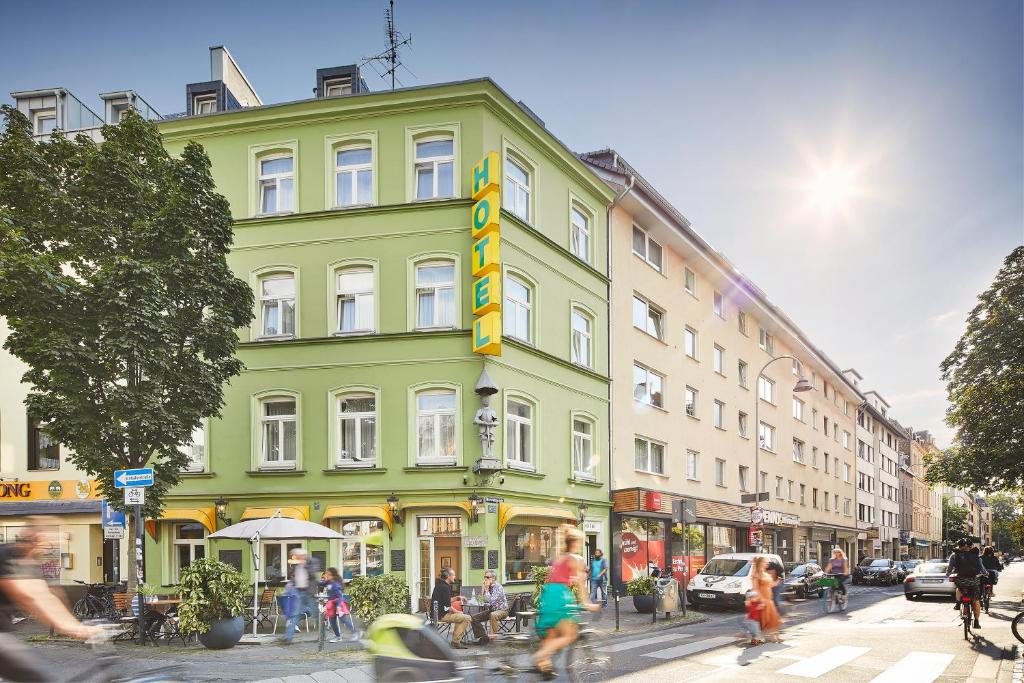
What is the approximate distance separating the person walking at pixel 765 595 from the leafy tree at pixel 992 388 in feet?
72.6

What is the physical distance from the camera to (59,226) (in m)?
17.3

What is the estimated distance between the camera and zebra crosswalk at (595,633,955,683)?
37.2 ft

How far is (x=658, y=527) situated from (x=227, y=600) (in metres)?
19.1

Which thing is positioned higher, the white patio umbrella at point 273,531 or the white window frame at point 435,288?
the white window frame at point 435,288

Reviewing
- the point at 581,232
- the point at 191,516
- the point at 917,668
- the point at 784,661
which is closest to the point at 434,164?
the point at 581,232

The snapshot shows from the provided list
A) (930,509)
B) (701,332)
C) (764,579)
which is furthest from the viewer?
(930,509)

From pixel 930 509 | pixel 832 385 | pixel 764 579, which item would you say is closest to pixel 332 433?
pixel 764 579

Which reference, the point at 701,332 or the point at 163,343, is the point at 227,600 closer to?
the point at 163,343

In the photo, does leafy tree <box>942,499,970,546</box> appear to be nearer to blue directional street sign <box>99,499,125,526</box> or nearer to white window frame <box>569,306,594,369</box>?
white window frame <box>569,306,594,369</box>

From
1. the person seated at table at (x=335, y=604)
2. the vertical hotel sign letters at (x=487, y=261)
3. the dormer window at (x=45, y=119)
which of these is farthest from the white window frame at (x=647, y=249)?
the dormer window at (x=45, y=119)

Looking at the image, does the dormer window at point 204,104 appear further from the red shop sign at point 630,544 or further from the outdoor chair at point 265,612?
the red shop sign at point 630,544

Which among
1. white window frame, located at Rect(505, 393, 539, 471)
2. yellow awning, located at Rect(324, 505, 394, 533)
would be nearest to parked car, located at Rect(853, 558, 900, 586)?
white window frame, located at Rect(505, 393, 539, 471)

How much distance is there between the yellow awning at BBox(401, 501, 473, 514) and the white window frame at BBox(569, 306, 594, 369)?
656 cm

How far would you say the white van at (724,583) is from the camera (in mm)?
23016
